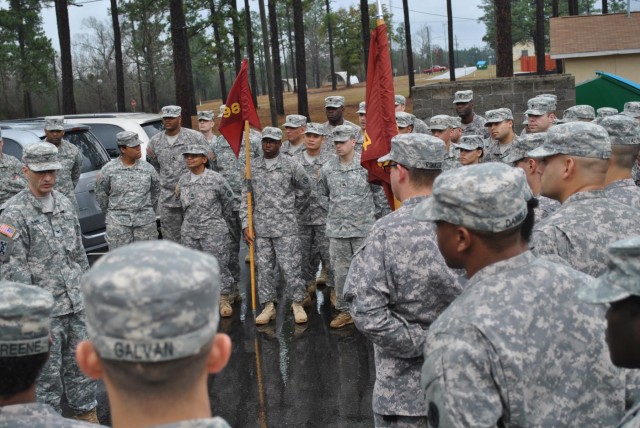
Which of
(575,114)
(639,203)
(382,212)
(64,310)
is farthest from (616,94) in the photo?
(64,310)

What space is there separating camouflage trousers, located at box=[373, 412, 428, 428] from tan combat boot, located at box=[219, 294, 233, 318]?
5583 millimetres

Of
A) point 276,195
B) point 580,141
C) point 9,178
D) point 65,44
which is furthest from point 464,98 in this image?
point 65,44

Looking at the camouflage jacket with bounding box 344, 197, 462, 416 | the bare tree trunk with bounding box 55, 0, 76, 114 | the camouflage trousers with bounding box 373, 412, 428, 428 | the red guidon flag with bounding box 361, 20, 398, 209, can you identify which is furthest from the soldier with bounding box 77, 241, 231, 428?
the bare tree trunk with bounding box 55, 0, 76, 114

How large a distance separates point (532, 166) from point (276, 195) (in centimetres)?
389

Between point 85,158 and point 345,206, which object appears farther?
point 85,158

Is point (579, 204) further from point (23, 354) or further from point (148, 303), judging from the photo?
point (148, 303)

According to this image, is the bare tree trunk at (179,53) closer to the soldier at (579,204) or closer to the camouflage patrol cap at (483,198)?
the soldier at (579,204)

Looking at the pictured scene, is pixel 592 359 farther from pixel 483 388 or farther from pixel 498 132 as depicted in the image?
pixel 498 132

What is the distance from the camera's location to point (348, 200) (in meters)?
9.16

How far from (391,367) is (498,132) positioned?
6051 mm

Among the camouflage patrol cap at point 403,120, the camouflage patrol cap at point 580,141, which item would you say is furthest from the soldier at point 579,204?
the camouflage patrol cap at point 403,120

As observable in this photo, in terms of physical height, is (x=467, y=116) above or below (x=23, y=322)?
above

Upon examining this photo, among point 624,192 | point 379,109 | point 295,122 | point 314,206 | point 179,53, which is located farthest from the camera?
point 179,53

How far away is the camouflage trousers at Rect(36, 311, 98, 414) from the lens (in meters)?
6.21
